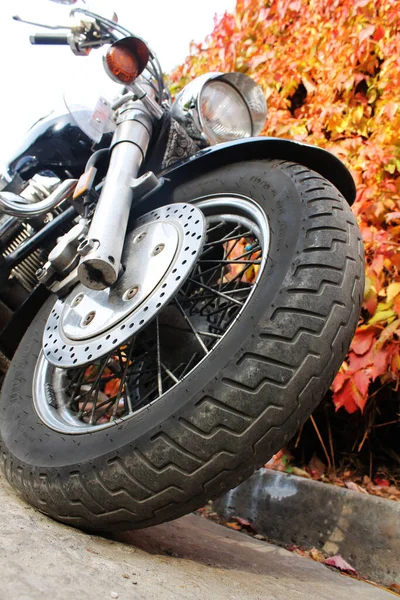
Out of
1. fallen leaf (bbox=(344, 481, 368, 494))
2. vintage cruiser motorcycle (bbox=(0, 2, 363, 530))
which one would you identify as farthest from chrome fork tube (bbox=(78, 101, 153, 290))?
fallen leaf (bbox=(344, 481, 368, 494))

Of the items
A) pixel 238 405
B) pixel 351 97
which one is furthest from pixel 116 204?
pixel 351 97

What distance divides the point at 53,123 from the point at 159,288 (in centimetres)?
101

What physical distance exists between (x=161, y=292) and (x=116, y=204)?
0.30m

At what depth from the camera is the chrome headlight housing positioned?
5.07 feet

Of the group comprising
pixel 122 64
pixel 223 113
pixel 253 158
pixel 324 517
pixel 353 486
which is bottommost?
pixel 324 517

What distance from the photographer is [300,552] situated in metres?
1.68

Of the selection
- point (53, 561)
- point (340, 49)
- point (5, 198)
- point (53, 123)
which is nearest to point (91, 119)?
point (53, 123)

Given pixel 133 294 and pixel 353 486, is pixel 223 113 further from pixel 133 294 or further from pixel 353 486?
pixel 353 486

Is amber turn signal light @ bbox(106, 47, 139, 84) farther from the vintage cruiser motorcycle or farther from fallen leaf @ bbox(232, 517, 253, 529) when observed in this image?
fallen leaf @ bbox(232, 517, 253, 529)

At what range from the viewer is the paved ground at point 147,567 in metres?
0.74

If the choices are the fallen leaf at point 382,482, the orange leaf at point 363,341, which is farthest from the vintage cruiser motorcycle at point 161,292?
the fallen leaf at point 382,482

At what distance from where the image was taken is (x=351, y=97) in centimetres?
287

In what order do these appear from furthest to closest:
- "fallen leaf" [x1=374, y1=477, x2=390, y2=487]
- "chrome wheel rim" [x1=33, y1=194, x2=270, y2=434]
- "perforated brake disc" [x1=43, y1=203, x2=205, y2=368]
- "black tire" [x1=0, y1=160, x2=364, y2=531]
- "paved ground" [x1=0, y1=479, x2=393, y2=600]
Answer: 1. "fallen leaf" [x1=374, y1=477, x2=390, y2=487]
2. "chrome wheel rim" [x1=33, y1=194, x2=270, y2=434]
3. "perforated brake disc" [x1=43, y1=203, x2=205, y2=368]
4. "black tire" [x1=0, y1=160, x2=364, y2=531]
5. "paved ground" [x1=0, y1=479, x2=393, y2=600]

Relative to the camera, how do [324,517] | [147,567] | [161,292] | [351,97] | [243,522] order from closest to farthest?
[147,567]
[161,292]
[324,517]
[243,522]
[351,97]
